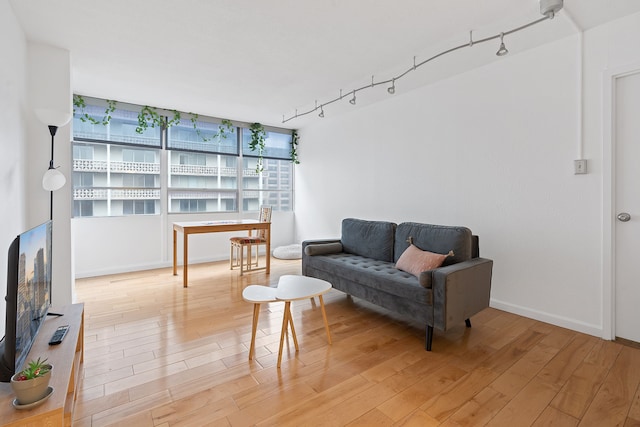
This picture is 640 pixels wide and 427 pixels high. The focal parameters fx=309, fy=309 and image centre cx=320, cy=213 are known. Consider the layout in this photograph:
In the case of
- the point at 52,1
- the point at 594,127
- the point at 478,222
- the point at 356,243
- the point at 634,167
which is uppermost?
the point at 52,1

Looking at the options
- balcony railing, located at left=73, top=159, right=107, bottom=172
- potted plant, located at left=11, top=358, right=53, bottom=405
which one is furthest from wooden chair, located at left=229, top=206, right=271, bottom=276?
potted plant, located at left=11, top=358, right=53, bottom=405

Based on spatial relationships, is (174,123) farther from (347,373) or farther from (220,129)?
(347,373)

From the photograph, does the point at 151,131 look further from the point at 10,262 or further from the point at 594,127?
the point at 594,127

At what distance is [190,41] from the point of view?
2652 millimetres

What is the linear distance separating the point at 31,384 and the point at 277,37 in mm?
2662

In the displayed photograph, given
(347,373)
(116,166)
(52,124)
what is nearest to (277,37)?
(52,124)

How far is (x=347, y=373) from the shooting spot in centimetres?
200

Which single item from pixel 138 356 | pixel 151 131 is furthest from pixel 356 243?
pixel 151 131

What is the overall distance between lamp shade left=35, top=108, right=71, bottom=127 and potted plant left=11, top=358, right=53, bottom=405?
2.08 m

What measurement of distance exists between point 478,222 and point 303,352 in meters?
2.23

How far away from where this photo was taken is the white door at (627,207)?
7.60ft

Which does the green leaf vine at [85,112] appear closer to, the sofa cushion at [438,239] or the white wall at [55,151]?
the white wall at [55,151]

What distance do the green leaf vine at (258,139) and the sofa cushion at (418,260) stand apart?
382cm

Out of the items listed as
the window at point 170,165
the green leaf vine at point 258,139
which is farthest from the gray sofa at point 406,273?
the green leaf vine at point 258,139
